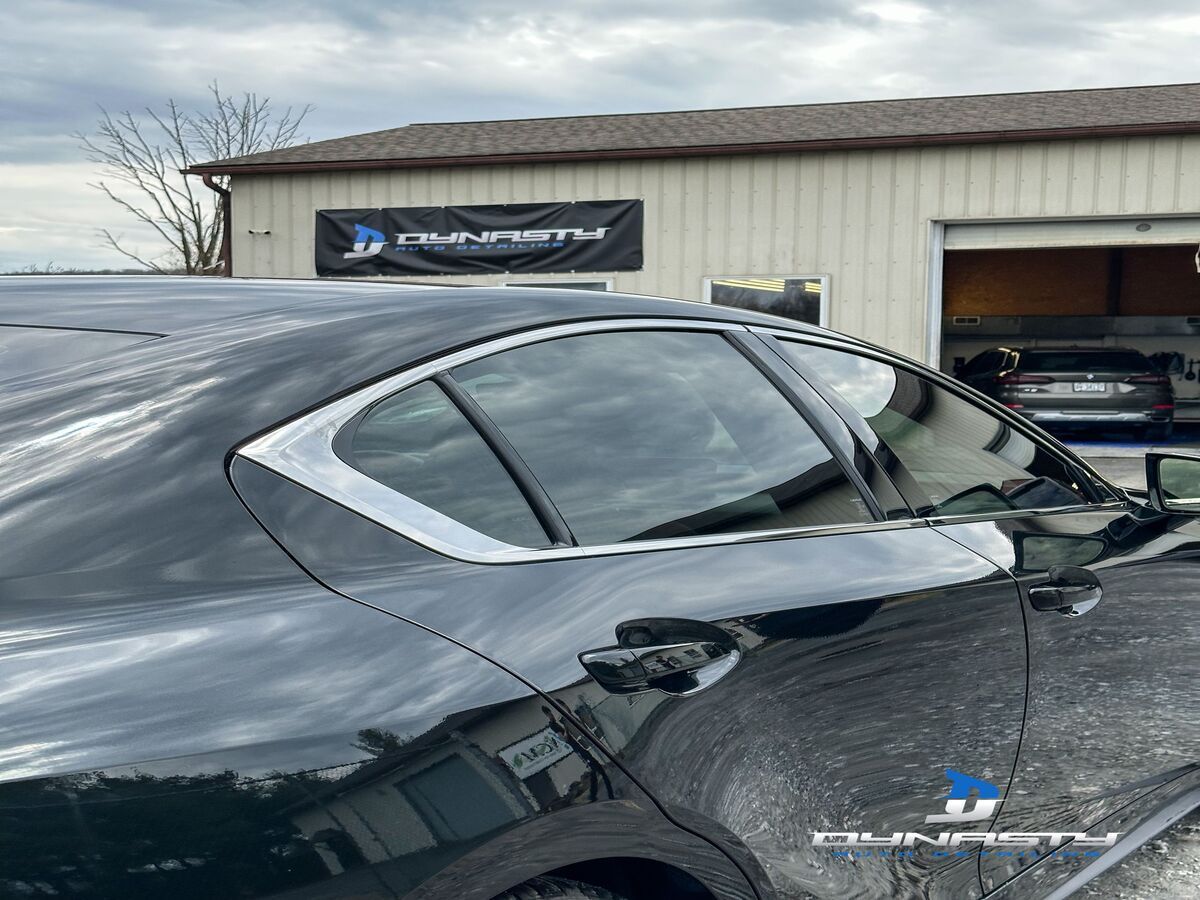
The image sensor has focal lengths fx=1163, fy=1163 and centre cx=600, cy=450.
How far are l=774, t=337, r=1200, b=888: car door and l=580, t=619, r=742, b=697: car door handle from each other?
782 mm

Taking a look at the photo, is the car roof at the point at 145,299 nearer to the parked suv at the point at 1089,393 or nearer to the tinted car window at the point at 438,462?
the tinted car window at the point at 438,462

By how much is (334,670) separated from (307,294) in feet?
2.84

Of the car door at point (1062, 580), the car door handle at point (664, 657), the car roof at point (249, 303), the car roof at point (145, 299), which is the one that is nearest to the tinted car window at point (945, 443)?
the car door at point (1062, 580)

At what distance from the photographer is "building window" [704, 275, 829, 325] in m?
14.8

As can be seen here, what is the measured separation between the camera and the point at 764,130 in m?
15.9

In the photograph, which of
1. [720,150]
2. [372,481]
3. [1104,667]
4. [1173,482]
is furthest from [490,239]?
[372,481]

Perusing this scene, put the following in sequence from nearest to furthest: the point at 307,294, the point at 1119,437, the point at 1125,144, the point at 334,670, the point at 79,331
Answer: the point at 334,670
the point at 79,331
the point at 307,294
the point at 1125,144
the point at 1119,437

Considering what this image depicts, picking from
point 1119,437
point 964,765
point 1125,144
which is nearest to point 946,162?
point 1125,144

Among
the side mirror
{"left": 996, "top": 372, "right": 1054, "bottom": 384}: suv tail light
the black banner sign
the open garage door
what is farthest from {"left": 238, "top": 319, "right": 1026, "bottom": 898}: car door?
the open garage door

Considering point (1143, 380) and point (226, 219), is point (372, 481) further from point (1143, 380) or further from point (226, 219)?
point (1143, 380)

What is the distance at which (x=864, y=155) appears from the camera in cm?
1462

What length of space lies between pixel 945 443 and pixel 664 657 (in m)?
1.22

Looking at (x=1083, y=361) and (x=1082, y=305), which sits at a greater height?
(x=1082, y=305)

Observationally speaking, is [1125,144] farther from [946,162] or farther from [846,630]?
[846,630]
